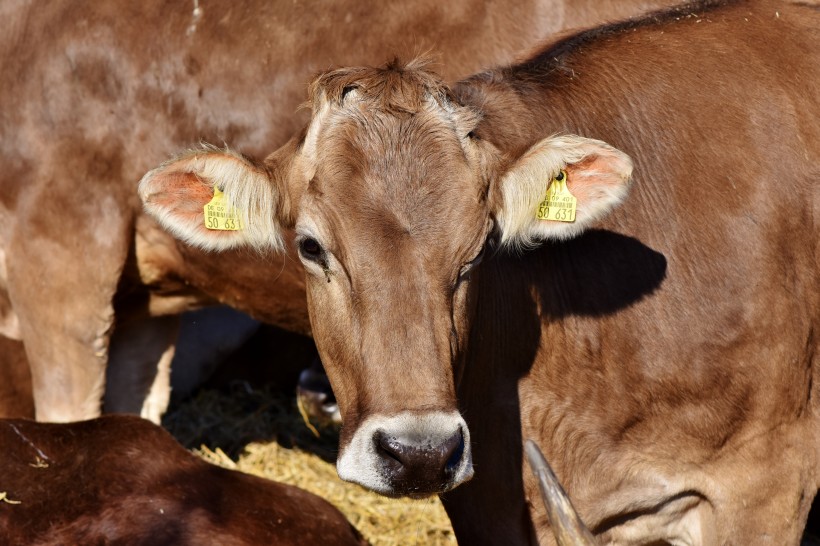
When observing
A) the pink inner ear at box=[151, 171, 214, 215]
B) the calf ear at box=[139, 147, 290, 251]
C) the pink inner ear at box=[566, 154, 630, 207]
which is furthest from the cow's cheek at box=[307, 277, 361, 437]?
the pink inner ear at box=[566, 154, 630, 207]

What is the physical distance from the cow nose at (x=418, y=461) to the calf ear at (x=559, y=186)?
32.8 inches

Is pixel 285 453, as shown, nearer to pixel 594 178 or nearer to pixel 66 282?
pixel 66 282

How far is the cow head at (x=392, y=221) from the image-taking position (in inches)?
137

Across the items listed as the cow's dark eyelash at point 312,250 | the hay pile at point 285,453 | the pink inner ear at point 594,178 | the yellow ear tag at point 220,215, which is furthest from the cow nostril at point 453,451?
the hay pile at point 285,453

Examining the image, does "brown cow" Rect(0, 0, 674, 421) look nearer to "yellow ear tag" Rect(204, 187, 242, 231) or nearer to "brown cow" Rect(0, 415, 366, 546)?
"brown cow" Rect(0, 415, 366, 546)

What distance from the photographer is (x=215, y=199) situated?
13.4 feet

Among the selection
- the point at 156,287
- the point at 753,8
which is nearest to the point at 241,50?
the point at 156,287

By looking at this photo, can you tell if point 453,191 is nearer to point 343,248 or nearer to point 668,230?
point 343,248

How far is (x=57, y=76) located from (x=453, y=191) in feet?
9.51

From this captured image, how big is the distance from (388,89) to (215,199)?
697 mm

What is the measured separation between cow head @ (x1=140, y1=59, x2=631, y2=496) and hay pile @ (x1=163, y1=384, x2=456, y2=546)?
2.38m

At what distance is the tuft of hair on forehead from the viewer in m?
3.86

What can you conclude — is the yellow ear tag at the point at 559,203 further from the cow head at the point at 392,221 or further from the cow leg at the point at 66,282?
the cow leg at the point at 66,282

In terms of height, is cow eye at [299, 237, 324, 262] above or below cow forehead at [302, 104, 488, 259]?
below
